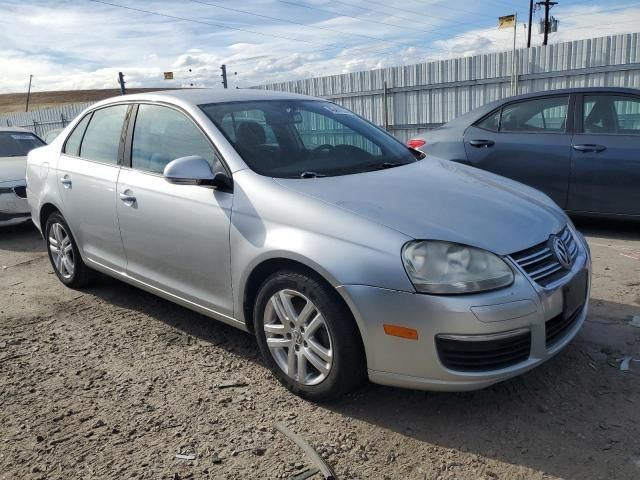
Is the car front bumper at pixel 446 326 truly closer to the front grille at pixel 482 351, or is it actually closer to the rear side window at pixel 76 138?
the front grille at pixel 482 351

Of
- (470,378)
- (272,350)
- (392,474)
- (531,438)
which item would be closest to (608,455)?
(531,438)

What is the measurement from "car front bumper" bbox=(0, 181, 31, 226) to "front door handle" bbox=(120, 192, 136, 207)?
445cm

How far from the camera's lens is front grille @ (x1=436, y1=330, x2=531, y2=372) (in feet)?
8.07

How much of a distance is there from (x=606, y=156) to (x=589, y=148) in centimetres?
18

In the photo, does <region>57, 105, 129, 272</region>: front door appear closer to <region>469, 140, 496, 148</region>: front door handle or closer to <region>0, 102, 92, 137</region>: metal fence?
<region>469, 140, 496, 148</region>: front door handle

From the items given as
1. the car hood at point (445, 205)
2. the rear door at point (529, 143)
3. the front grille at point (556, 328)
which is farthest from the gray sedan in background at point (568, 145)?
the front grille at point (556, 328)

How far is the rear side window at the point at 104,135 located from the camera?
4.07 metres

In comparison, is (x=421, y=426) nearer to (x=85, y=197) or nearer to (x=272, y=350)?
(x=272, y=350)

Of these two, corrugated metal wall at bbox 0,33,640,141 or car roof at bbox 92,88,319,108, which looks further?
corrugated metal wall at bbox 0,33,640,141

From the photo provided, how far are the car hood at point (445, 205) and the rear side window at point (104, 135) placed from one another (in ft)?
5.40

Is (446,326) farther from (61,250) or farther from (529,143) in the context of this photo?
(529,143)

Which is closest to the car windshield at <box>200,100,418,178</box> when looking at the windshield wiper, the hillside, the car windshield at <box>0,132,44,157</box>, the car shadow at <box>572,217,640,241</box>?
the windshield wiper

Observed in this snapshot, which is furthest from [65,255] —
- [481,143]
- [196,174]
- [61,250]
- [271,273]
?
[481,143]

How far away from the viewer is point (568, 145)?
5941 millimetres
